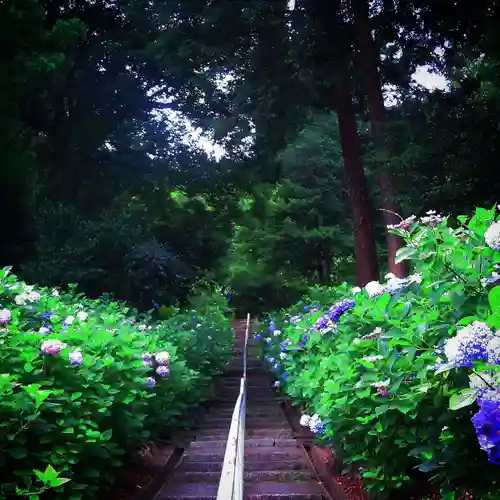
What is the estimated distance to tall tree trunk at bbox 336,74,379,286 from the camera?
41.9 feet

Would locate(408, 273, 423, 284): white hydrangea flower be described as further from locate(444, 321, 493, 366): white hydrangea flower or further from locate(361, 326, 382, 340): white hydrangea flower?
A: locate(444, 321, 493, 366): white hydrangea flower

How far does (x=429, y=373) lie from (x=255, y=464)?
2991 mm

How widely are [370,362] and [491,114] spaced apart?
23.9 feet

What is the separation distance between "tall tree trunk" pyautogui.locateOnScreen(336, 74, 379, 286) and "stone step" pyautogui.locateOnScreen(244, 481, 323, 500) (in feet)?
26.6

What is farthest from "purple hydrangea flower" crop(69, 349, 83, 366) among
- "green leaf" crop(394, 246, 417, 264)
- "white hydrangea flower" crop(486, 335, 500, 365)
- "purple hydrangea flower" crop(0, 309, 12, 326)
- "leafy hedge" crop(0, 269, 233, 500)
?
"white hydrangea flower" crop(486, 335, 500, 365)

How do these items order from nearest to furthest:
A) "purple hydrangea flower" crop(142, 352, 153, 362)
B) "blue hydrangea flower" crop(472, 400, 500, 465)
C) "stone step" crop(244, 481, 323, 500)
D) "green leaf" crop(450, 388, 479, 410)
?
"blue hydrangea flower" crop(472, 400, 500, 465)
"green leaf" crop(450, 388, 479, 410)
"stone step" crop(244, 481, 323, 500)
"purple hydrangea flower" crop(142, 352, 153, 362)

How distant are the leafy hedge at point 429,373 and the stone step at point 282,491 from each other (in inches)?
17.6

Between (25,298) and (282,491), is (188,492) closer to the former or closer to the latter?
(282,491)

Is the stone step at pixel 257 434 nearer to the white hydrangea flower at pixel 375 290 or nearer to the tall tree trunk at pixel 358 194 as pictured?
the white hydrangea flower at pixel 375 290

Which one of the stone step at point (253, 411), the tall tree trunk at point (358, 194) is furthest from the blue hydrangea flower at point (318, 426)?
the tall tree trunk at point (358, 194)

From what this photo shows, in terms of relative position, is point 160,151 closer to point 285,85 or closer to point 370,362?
point 285,85

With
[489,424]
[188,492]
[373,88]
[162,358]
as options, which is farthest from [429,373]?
[373,88]

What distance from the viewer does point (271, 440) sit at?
256 inches

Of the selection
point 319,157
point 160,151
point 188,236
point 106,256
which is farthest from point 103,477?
point 319,157
